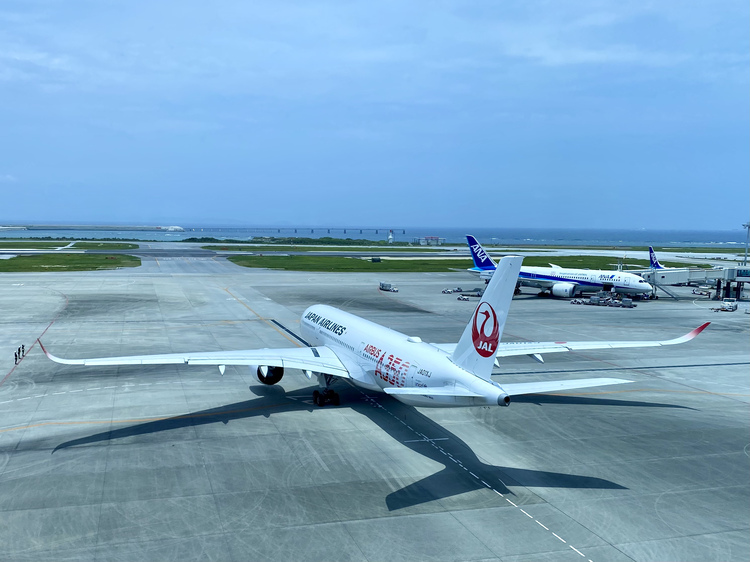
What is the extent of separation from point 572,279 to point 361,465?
6457 cm

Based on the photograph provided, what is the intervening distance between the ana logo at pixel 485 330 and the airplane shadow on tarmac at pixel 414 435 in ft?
14.7

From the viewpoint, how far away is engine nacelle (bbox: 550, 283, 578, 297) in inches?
3110

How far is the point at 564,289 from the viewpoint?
79188 millimetres

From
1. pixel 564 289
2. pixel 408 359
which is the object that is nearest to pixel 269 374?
pixel 408 359

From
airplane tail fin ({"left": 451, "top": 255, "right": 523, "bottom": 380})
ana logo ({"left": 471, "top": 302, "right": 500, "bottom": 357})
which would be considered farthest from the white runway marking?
ana logo ({"left": 471, "top": 302, "right": 500, "bottom": 357})

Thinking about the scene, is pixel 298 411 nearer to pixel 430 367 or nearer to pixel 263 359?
pixel 263 359

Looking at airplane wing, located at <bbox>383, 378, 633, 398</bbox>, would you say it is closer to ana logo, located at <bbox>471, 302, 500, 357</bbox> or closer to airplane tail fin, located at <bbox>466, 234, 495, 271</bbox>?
ana logo, located at <bbox>471, 302, 500, 357</bbox>

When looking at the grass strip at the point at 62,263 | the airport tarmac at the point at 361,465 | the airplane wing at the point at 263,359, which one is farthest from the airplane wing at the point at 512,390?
the grass strip at the point at 62,263

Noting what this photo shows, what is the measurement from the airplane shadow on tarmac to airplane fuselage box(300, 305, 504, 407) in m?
2.09

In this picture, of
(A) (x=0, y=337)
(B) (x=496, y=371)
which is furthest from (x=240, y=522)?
(A) (x=0, y=337)

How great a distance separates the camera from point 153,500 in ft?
63.4

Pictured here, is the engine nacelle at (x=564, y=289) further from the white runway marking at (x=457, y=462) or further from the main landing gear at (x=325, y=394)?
the main landing gear at (x=325, y=394)

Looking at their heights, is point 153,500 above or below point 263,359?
below

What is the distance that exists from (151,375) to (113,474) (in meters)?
15.2
